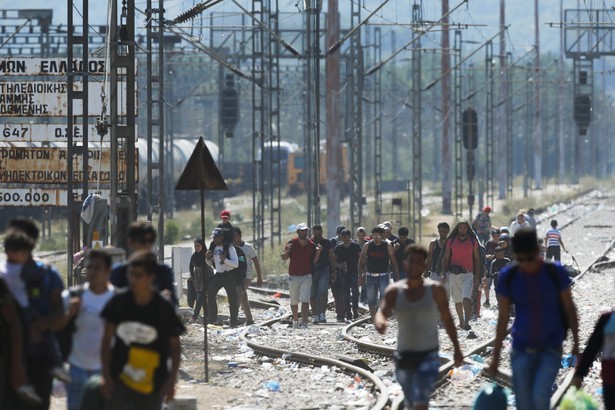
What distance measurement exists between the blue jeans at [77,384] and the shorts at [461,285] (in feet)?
38.9

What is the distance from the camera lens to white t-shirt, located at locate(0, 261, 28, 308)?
31.1ft

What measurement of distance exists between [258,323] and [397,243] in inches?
94.1

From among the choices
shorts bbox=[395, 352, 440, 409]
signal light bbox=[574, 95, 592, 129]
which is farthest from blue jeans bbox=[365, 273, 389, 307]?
signal light bbox=[574, 95, 592, 129]

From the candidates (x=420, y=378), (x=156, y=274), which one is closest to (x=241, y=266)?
(x=420, y=378)

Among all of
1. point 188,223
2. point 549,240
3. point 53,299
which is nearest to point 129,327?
point 53,299

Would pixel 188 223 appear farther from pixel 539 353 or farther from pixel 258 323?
pixel 539 353

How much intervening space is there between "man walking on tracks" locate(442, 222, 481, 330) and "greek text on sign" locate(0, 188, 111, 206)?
19.4 feet

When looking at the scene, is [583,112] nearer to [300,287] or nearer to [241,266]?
[300,287]

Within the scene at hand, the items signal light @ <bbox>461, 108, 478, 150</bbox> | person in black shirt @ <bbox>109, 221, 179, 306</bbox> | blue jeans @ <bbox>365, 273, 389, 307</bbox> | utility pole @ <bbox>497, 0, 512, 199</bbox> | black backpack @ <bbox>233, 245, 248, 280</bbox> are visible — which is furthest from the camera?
utility pole @ <bbox>497, 0, 512, 199</bbox>

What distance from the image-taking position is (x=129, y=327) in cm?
906

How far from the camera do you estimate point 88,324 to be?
31.0 ft

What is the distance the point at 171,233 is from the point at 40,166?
1092 inches

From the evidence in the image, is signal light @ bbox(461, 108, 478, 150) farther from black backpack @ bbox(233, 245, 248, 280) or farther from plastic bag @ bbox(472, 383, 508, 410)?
plastic bag @ bbox(472, 383, 508, 410)

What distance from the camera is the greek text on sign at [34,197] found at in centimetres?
2400
